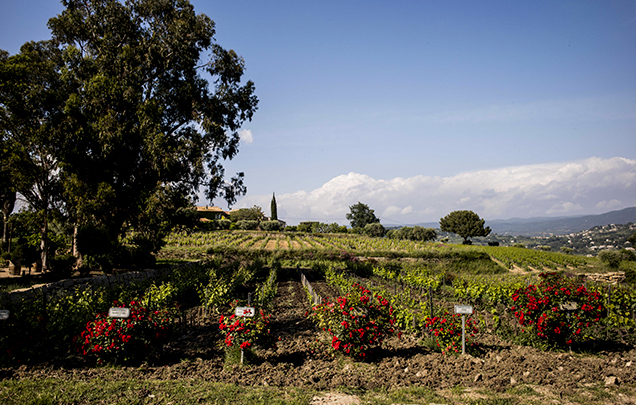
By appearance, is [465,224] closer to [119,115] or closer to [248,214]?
[248,214]

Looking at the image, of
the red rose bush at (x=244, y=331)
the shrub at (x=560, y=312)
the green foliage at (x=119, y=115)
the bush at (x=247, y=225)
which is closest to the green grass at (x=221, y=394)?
the red rose bush at (x=244, y=331)

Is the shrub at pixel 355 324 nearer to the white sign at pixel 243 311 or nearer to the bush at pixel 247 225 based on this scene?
the white sign at pixel 243 311

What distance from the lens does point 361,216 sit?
8462cm

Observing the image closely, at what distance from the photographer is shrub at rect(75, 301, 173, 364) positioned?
19.6ft

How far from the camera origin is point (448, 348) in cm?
657

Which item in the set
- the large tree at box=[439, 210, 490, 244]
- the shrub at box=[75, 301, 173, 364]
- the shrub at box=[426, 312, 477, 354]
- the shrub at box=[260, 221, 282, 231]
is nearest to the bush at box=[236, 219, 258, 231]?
the shrub at box=[260, 221, 282, 231]

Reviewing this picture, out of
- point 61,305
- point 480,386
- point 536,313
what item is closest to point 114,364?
point 61,305

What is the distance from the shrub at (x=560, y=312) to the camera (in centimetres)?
672

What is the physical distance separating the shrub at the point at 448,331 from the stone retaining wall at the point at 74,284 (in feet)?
30.9

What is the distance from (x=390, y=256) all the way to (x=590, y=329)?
27.1 m

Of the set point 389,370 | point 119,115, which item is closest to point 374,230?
point 119,115

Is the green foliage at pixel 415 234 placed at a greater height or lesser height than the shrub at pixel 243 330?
lesser

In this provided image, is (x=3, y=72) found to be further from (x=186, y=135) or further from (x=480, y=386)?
Result: (x=480, y=386)

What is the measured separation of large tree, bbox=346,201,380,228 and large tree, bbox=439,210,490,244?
16.6 meters
